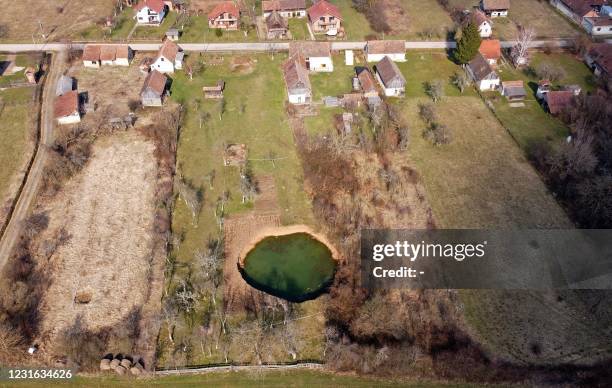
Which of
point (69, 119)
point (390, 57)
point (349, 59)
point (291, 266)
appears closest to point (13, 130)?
point (69, 119)

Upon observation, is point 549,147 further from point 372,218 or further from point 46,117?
point 46,117

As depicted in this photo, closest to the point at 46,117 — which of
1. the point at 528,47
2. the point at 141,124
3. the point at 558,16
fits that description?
the point at 141,124

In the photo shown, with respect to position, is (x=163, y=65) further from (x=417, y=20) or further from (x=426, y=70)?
(x=417, y=20)

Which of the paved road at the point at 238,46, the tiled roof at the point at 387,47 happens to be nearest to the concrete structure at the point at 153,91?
the paved road at the point at 238,46

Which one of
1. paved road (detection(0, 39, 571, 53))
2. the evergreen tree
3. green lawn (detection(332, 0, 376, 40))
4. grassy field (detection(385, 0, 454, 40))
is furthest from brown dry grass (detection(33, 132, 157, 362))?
grassy field (detection(385, 0, 454, 40))

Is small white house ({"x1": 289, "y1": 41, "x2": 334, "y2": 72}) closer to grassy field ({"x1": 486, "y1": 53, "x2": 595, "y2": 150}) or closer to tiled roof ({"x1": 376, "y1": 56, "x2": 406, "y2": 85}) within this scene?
tiled roof ({"x1": 376, "y1": 56, "x2": 406, "y2": 85})
